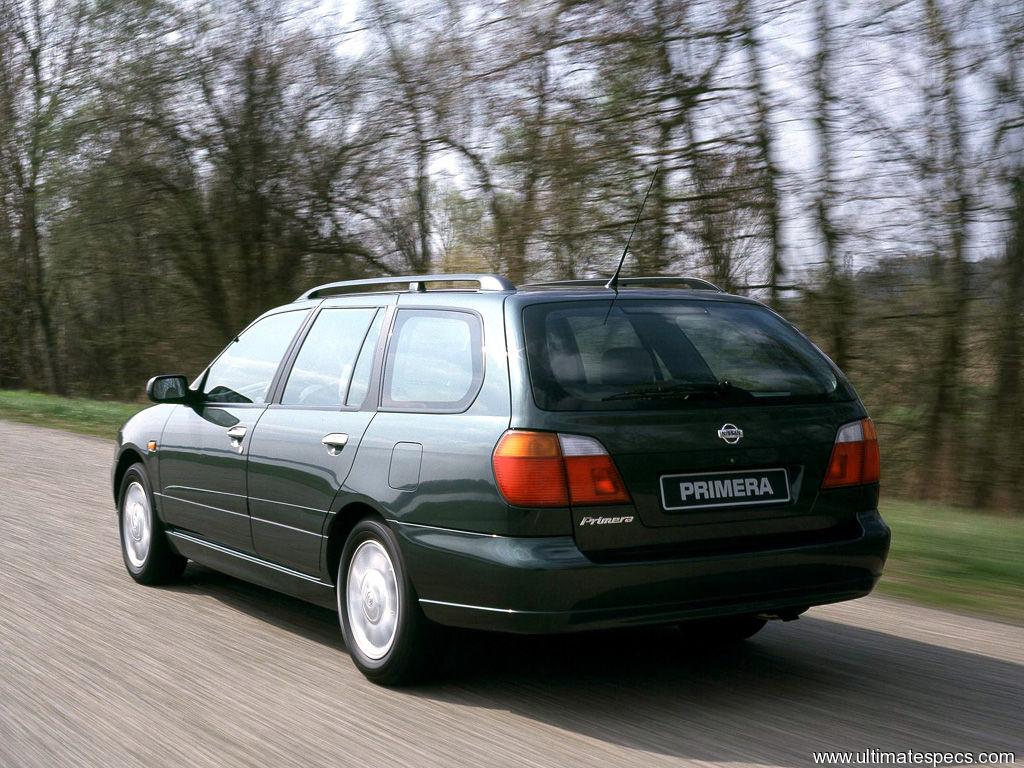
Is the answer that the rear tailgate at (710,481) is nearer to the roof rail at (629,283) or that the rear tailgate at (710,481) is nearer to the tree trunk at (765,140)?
the roof rail at (629,283)

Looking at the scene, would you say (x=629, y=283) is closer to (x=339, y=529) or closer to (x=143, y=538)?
(x=339, y=529)

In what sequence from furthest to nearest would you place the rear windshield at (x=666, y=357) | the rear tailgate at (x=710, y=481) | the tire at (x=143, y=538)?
1. the tire at (x=143, y=538)
2. the rear windshield at (x=666, y=357)
3. the rear tailgate at (x=710, y=481)

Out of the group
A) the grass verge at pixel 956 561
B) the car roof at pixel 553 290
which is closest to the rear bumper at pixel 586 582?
the car roof at pixel 553 290

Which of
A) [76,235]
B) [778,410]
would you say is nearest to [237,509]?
[778,410]

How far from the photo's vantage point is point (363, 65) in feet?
68.4

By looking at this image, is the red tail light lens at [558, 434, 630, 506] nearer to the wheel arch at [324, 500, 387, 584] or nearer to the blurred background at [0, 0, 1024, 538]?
the wheel arch at [324, 500, 387, 584]

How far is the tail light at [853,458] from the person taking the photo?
191 inches

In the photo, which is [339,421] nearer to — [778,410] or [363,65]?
[778,410]

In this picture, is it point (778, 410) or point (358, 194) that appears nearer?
point (778, 410)

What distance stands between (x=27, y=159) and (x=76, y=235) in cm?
547

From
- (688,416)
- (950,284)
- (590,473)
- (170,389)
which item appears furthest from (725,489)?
(950,284)

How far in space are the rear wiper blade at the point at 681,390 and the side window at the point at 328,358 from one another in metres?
1.43

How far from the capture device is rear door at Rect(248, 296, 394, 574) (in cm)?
531

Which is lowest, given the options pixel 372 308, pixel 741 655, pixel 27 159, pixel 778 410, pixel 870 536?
pixel 741 655
